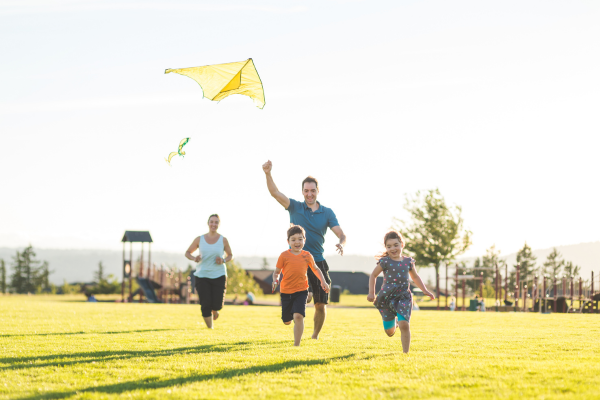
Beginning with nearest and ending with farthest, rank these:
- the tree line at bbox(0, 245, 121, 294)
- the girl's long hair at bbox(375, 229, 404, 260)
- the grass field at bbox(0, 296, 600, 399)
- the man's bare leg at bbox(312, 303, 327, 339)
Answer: the grass field at bbox(0, 296, 600, 399) < the girl's long hair at bbox(375, 229, 404, 260) < the man's bare leg at bbox(312, 303, 327, 339) < the tree line at bbox(0, 245, 121, 294)

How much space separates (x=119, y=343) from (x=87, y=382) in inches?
127

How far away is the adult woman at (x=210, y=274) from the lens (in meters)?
11.3

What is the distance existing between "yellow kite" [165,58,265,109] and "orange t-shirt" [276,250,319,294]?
362cm

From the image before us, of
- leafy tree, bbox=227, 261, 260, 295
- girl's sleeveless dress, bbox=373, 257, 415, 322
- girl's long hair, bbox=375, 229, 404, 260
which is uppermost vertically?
girl's long hair, bbox=375, 229, 404, 260

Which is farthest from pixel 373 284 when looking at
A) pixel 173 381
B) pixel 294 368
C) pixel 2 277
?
pixel 2 277

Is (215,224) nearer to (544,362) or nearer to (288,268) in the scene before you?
(288,268)

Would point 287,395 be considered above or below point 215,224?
below

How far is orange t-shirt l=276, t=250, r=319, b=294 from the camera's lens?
7.88 metres

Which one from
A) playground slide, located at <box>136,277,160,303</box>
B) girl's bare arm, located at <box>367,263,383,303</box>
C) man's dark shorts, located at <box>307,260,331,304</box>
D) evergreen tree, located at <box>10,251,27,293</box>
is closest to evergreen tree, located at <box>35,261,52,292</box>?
evergreen tree, located at <box>10,251,27,293</box>

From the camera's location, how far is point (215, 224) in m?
11.6

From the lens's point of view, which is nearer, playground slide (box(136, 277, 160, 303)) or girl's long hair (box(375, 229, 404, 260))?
girl's long hair (box(375, 229, 404, 260))

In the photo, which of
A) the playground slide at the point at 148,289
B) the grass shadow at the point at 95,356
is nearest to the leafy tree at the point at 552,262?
the playground slide at the point at 148,289

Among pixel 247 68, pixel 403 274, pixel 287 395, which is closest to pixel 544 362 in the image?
pixel 403 274

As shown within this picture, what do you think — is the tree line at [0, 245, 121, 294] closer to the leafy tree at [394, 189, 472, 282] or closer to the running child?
the leafy tree at [394, 189, 472, 282]
